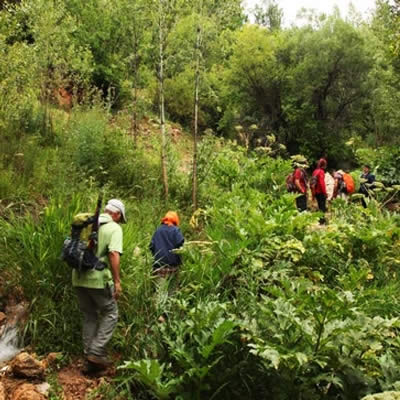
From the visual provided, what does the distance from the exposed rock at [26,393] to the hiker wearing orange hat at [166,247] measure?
184 cm

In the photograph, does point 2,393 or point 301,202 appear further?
point 301,202

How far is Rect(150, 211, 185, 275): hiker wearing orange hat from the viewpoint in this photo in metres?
5.61

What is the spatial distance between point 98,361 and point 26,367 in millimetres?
670

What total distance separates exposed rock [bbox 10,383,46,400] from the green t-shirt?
101 cm

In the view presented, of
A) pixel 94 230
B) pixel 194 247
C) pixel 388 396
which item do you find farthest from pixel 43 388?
pixel 388 396

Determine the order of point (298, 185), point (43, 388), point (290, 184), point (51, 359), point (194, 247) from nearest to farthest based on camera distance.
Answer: point (43, 388) → point (51, 359) → point (194, 247) → point (298, 185) → point (290, 184)

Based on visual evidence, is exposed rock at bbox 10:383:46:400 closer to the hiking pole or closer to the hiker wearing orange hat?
the hiking pole

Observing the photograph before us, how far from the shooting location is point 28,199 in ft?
25.0

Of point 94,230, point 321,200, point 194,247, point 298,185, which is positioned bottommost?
point 194,247

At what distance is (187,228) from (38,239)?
320cm

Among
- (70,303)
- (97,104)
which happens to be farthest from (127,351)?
(97,104)

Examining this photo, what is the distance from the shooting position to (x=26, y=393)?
13.4 feet

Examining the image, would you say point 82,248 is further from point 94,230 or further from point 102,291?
→ point 102,291

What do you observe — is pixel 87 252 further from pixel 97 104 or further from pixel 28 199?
pixel 97 104
